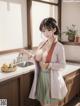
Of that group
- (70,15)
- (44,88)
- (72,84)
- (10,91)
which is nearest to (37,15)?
(70,15)

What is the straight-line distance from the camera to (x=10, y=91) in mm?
2621

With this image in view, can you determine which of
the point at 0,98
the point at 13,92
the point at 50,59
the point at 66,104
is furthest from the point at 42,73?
the point at 66,104

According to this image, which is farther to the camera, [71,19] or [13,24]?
[71,19]

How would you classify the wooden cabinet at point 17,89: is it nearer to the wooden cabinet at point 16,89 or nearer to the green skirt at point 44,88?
the wooden cabinet at point 16,89

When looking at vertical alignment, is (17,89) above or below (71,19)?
below

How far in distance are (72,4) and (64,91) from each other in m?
1.99

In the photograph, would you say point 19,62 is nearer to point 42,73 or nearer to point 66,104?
point 42,73

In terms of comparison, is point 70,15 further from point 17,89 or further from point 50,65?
point 17,89

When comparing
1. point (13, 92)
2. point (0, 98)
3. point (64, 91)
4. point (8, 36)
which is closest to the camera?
point (0, 98)

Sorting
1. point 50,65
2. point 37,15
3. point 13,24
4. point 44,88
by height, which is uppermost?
point 37,15

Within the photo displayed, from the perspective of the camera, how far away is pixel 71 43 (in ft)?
13.8

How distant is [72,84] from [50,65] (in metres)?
1.05

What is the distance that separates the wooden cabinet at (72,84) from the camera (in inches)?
137

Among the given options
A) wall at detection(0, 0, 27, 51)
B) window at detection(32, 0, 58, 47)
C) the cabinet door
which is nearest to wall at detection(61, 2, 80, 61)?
window at detection(32, 0, 58, 47)
